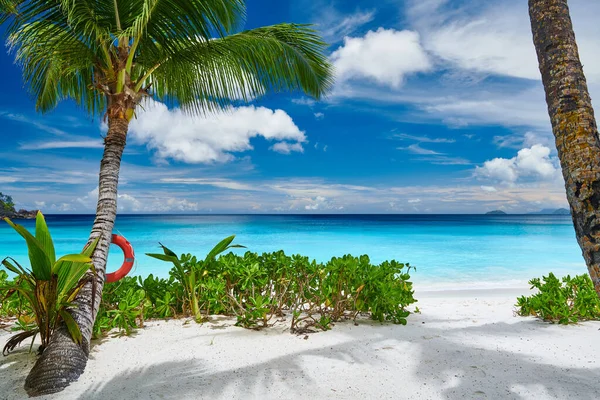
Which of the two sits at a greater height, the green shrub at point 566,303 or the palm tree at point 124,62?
the palm tree at point 124,62

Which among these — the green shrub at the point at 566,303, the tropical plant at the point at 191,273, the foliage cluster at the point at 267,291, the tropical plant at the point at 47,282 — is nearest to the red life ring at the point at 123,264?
the foliage cluster at the point at 267,291

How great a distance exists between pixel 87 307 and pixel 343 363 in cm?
215

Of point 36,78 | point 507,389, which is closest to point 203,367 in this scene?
point 507,389

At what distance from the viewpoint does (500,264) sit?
1418cm

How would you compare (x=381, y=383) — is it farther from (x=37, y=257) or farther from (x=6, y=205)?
(x=6, y=205)

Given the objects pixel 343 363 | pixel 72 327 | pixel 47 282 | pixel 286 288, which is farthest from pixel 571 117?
pixel 47 282

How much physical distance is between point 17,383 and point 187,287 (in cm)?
171

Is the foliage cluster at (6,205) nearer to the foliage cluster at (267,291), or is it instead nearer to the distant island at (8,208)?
the distant island at (8,208)

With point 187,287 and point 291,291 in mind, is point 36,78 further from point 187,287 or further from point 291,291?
point 291,291

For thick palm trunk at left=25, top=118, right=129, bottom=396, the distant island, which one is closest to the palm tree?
thick palm trunk at left=25, top=118, right=129, bottom=396

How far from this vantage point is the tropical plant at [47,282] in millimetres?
2916

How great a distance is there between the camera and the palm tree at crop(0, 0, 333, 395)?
138 inches

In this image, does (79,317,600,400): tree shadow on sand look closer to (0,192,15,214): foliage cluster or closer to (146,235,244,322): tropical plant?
(146,235,244,322): tropical plant

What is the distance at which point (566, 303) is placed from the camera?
4.24 m
